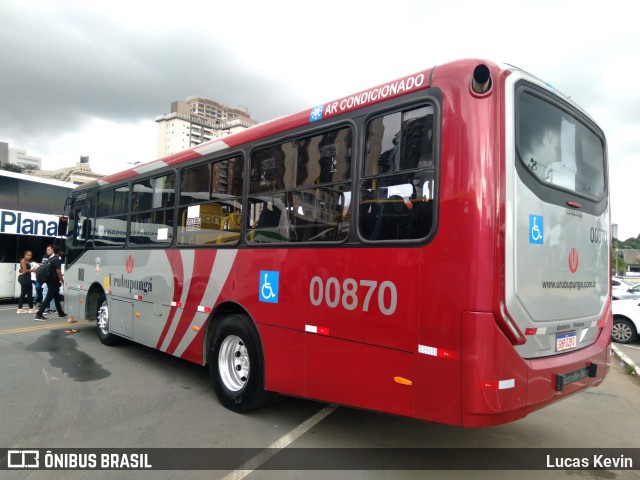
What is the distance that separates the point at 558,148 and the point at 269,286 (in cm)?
301

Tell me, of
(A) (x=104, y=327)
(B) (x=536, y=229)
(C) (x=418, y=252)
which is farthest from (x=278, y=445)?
(A) (x=104, y=327)

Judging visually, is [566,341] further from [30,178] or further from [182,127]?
[182,127]

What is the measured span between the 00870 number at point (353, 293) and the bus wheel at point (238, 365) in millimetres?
1089

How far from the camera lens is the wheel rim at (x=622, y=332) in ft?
33.5

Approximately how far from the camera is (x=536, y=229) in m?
3.21

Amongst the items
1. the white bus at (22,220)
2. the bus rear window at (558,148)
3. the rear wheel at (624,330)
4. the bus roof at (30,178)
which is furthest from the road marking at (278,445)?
the bus roof at (30,178)

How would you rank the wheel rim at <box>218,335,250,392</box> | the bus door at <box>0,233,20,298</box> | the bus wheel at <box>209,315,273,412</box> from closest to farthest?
the bus wheel at <box>209,315,273,412</box>
the wheel rim at <box>218,335,250,392</box>
the bus door at <box>0,233,20,298</box>

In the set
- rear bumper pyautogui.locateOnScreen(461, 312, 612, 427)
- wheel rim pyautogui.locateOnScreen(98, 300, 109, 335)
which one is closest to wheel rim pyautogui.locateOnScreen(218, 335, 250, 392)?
rear bumper pyautogui.locateOnScreen(461, 312, 612, 427)

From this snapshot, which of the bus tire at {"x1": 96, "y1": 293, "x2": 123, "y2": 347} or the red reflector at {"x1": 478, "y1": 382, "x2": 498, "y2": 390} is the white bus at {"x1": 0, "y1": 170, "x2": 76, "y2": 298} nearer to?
the bus tire at {"x1": 96, "y1": 293, "x2": 123, "y2": 347}

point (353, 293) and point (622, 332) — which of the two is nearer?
point (353, 293)

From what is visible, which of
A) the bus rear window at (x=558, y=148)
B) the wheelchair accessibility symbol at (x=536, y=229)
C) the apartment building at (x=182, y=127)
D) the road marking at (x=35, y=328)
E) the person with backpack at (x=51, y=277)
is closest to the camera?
the wheelchair accessibility symbol at (x=536, y=229)

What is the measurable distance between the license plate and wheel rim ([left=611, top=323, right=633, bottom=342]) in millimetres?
8453

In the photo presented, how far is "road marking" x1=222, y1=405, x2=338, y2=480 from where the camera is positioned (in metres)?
3.46

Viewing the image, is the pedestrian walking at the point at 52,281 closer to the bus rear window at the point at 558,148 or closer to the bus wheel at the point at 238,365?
the bus wheel at the point at 238,365
